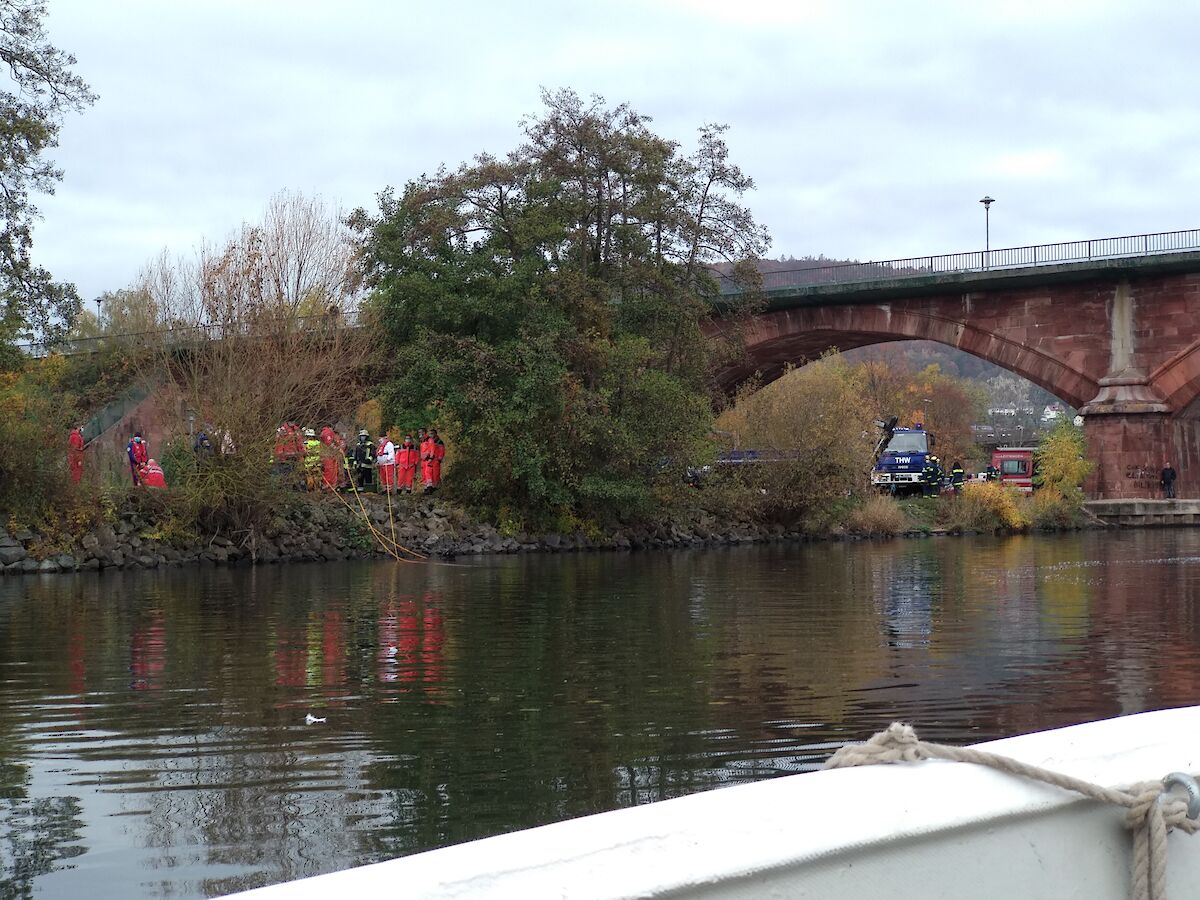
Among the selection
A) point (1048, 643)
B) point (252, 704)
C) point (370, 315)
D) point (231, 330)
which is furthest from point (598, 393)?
point (252, 704)

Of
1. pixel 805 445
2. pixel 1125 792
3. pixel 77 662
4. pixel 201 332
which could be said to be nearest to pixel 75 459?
pixel 201 332

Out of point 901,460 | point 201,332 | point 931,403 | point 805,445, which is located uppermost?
point 931,403

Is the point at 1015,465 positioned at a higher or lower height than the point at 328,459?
higher

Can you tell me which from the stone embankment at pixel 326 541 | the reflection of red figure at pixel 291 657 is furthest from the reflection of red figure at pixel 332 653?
the stone embankment at pixel 326 541

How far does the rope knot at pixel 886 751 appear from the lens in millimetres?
2525

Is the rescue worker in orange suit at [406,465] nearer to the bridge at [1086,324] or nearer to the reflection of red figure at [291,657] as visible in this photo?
the bridge at [1086,324]

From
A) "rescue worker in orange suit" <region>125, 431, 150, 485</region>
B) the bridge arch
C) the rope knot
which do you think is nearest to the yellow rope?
"rescue worker in orange suit" <region>125, 431, 150, 485</region>

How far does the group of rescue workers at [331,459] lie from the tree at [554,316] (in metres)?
1.15

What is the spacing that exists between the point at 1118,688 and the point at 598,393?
2575 cm

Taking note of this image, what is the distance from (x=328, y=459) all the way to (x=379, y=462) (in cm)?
398

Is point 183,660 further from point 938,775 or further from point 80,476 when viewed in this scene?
point 80,476

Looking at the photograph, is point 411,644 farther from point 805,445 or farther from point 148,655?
point 805,445

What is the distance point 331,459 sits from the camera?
3400 centimetres

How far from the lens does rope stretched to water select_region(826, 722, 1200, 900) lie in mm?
2498
